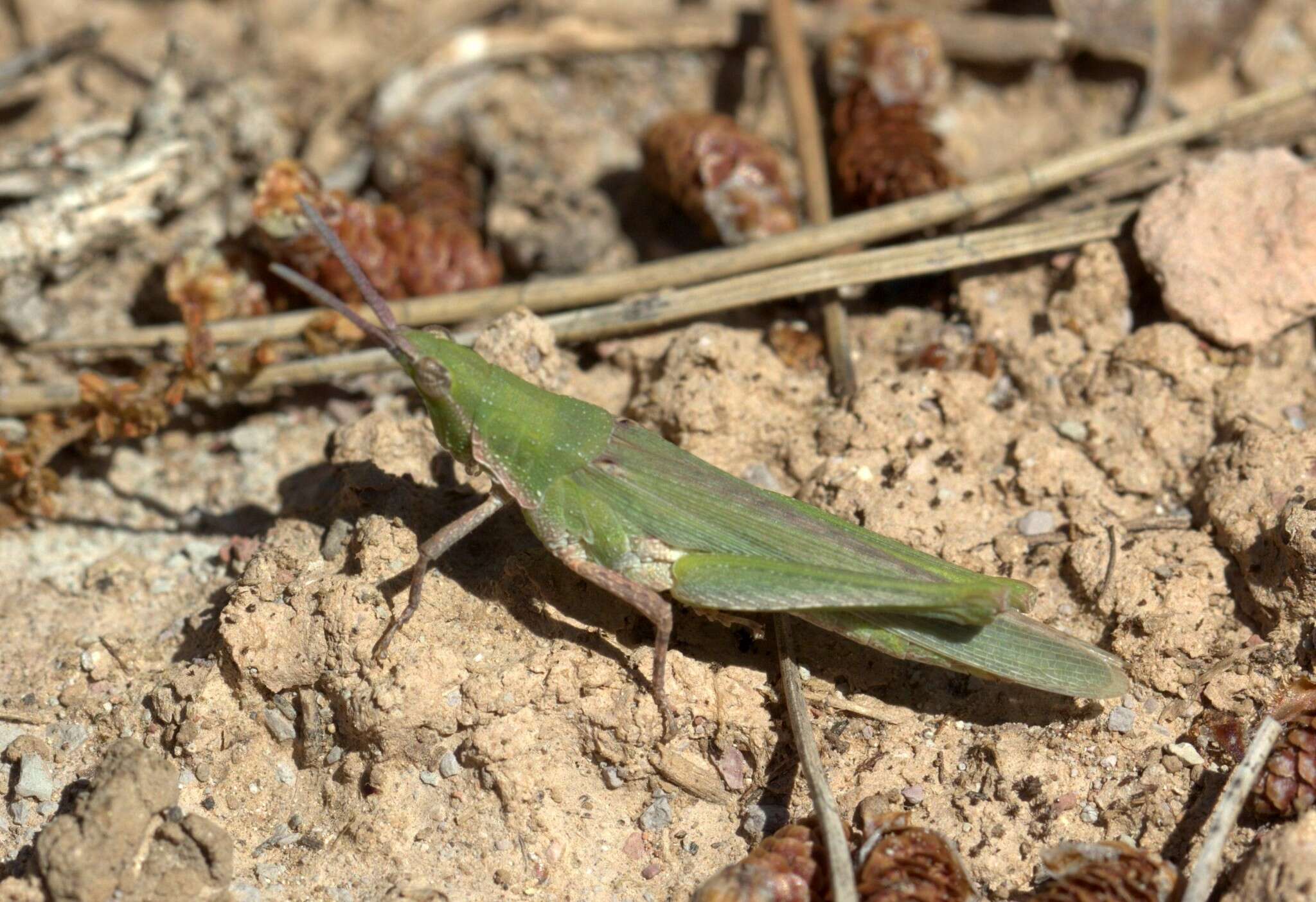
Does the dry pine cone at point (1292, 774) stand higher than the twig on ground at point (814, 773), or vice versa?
the dry pine cone at point (1292, 774)

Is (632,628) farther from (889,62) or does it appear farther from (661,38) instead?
(661,38)

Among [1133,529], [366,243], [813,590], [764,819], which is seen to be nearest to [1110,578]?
[1133,529]

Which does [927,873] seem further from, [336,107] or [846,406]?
[336,107]

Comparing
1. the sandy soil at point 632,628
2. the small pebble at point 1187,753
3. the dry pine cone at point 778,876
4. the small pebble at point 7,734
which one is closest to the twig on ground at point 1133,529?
the sandy soil at point 632,628

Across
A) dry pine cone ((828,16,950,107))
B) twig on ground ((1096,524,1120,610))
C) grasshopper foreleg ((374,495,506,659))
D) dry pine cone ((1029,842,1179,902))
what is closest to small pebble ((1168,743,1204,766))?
dry pine cone ((1029,842,1179,902))

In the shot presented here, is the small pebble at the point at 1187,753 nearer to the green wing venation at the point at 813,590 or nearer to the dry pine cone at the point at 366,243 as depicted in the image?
the green wing venation at the point at 813,590
